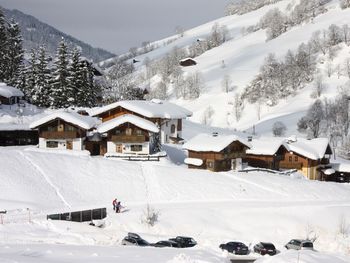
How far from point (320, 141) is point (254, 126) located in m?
43.1

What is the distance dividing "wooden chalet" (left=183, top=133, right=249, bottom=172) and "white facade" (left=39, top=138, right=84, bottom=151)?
1260 cm

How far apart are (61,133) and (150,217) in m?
22.5

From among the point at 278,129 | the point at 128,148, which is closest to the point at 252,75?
the point at 278,129

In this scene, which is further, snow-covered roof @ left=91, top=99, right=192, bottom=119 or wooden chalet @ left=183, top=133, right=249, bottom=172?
snow-covered roof @ left=91, top=99, right=192, bottom=119

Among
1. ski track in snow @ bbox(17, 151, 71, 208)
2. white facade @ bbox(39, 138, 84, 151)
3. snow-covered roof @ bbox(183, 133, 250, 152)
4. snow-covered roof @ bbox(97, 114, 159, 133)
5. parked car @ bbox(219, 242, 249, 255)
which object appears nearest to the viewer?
parked car @ bbox(219, 242, 249, 255)

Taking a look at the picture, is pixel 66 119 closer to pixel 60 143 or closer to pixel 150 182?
pixel 60 143

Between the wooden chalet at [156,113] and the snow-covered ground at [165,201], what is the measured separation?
868 centimetres

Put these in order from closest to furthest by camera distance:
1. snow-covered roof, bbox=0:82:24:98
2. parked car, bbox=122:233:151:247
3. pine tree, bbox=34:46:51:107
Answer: parked car, bbox=122:233:151:247 < snow-covered roof, bbox=0:82:24:98 < pine tree, bbox=34:46:51:107

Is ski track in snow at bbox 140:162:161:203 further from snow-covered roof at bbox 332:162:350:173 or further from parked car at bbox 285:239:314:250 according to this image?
snow-covered roof at bbox 332:162:350:173

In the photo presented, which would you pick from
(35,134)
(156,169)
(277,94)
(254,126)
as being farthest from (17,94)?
(277,94)

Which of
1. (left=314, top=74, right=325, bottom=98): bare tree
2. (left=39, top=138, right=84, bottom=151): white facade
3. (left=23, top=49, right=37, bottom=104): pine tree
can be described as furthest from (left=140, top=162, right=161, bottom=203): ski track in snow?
(left=314, top=74, right=325, bottom=98): bare tree

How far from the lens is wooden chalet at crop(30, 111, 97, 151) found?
61000 millimetres

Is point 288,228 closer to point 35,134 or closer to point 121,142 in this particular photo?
point 121,142

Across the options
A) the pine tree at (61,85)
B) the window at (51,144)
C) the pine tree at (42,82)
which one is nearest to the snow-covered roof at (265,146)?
the window at (51,144)
